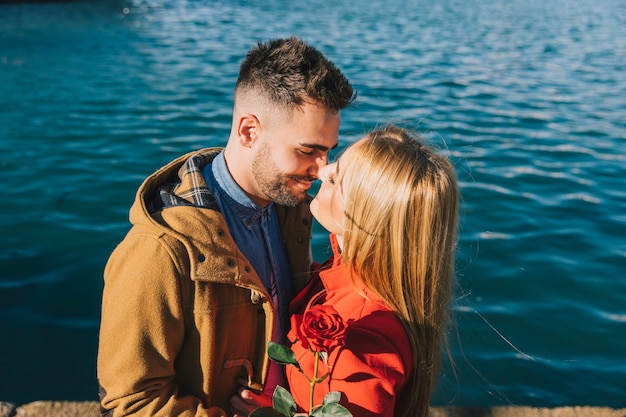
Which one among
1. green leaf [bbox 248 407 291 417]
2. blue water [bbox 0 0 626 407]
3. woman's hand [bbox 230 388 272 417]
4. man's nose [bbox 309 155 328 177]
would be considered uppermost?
man's nose [bbox 309 155 328 177]

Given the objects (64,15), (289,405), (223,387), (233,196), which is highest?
(233,196)

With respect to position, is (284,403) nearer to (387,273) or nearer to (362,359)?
(362,359)

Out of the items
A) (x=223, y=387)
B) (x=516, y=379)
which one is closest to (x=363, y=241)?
(x=223, y=387)

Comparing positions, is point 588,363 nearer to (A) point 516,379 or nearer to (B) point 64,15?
(A) point 516,379

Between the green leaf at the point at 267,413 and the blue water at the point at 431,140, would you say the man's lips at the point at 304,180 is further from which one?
the green leaf at the point at 267,413

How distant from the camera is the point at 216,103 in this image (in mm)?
10680

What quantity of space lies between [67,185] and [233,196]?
5.24m

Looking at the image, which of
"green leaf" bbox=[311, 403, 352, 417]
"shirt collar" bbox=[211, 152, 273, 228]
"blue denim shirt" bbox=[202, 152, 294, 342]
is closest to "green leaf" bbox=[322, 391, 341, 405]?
"green leaf" bbox=[311, 403, 352, 417]

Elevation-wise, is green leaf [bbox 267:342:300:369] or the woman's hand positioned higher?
green leaf [bbox 267:342:300:369]

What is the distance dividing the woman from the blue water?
1.76ft

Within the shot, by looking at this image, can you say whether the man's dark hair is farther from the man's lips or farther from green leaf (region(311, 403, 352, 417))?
green leaf (region(311, 403, 352, 417))

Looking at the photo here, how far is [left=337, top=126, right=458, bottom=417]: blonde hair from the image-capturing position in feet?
8.00

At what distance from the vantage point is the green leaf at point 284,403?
7.38ft

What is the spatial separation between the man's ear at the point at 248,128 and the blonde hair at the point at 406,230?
51cm
